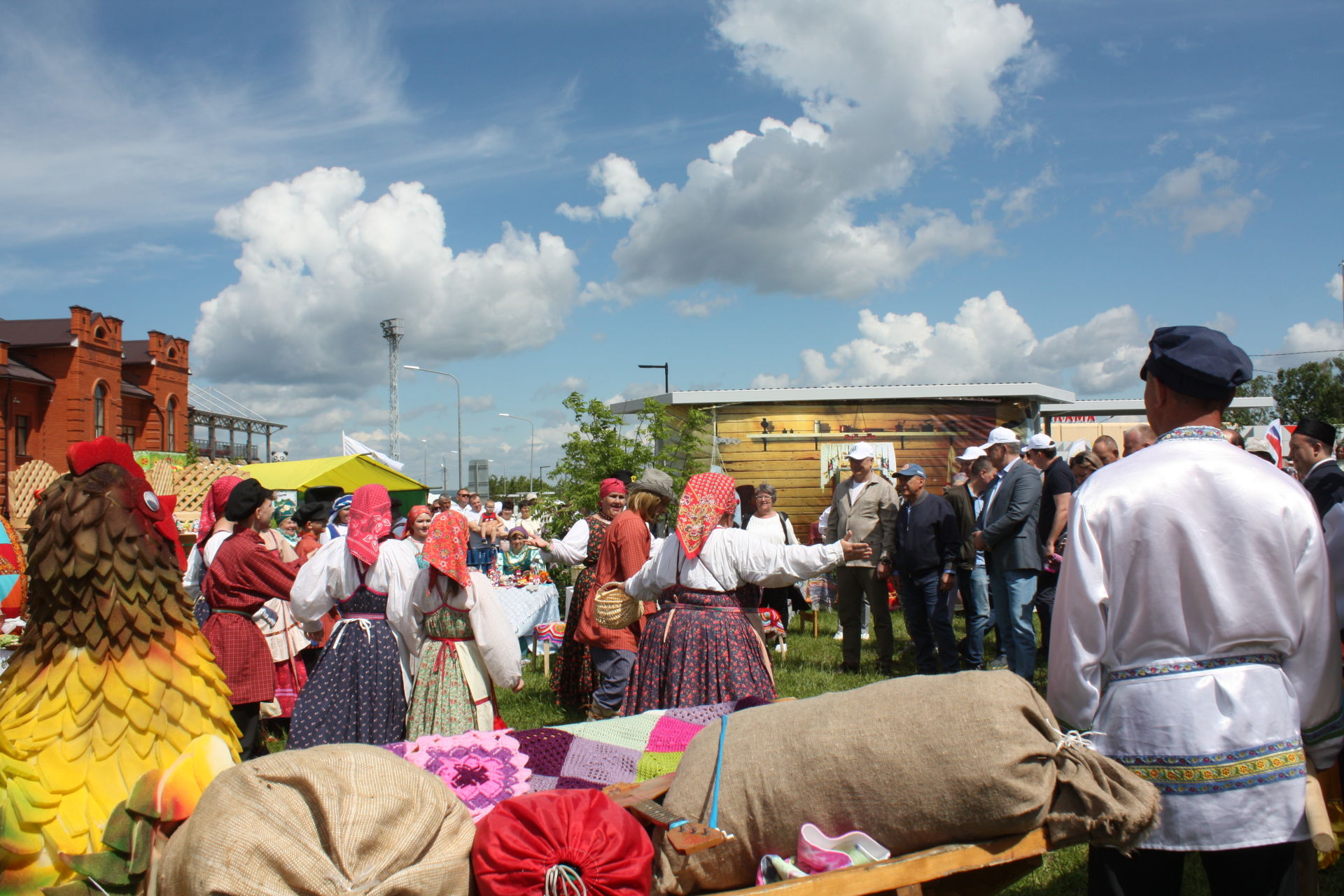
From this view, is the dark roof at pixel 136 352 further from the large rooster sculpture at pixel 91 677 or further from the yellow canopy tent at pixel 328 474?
the large rooster sculpture at pixel 91 677

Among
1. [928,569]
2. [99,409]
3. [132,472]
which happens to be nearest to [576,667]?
[928,569]

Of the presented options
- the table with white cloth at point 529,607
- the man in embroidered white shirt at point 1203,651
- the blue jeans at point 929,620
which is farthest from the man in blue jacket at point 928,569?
the man in embroidered white shirt at point 1203,651

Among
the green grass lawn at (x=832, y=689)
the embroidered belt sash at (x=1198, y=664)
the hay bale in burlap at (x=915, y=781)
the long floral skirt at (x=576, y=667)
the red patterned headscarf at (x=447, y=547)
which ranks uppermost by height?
the red patterned headscarf at (x=447, y=547)

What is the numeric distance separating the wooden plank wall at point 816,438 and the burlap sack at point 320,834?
14.6 m

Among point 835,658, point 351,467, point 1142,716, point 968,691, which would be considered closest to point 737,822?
point 968,691

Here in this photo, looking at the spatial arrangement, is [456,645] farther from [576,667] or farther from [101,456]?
[576,667]

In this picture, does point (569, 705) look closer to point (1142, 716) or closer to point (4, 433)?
point (1142, 716)

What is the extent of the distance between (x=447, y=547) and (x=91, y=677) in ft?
7.23

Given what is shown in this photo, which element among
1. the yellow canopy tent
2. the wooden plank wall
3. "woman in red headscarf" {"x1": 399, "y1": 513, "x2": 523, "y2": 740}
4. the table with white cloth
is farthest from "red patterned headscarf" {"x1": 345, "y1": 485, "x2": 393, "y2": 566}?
the wooden plank wall

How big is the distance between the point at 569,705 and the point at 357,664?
2.51 metres

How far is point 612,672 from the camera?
6195 mm

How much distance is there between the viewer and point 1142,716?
2.05 metres

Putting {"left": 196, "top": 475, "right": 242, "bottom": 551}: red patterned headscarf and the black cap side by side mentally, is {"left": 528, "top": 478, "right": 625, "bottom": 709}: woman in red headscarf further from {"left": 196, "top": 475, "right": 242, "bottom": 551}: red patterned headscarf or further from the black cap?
the black cap

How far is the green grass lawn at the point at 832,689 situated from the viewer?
11.7 feet
